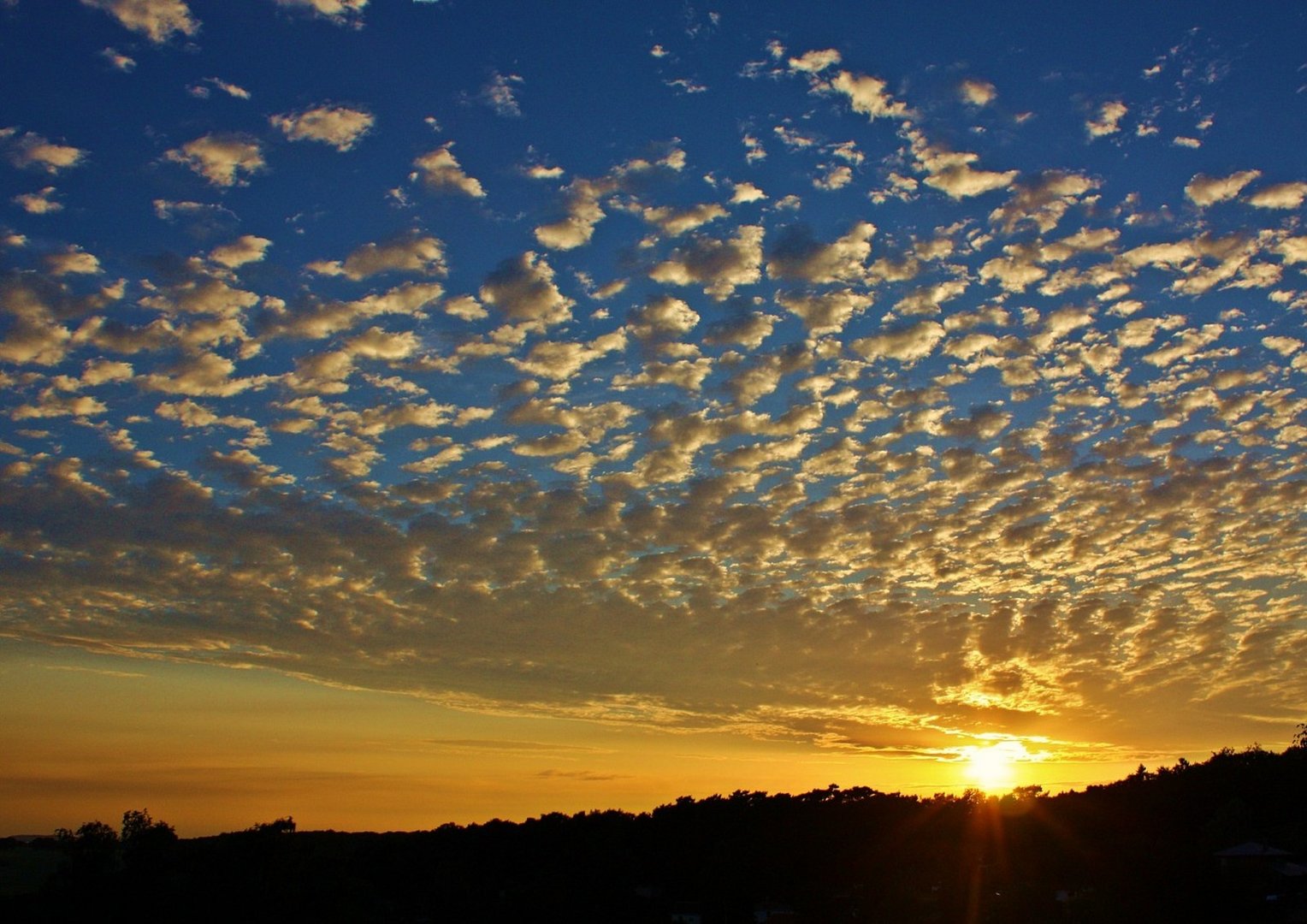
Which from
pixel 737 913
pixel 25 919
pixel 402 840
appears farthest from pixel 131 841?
pixel 737 913

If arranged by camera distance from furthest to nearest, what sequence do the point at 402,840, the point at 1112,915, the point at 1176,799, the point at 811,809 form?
1. the point at 402,840
2. the point at 811,809
3. the point at 1176,799
4. the point at 1112,915

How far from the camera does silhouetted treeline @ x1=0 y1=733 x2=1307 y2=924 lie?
197 feet

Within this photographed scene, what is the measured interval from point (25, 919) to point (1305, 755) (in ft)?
360

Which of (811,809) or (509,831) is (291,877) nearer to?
(509,831)

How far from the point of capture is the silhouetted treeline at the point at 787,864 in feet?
197


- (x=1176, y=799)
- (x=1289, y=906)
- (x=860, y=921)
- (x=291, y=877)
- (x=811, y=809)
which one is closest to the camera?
(x=1289, y=906)

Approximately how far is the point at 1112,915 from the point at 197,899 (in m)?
63.0

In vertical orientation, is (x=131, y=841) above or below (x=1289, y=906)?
below

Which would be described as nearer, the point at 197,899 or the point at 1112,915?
the point at 1112,915

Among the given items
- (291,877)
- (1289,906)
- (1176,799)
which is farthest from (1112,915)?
(291,877)

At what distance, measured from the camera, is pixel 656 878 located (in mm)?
94062

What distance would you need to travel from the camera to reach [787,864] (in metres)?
90.1

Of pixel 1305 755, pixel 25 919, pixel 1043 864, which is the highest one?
pixel 1305 755

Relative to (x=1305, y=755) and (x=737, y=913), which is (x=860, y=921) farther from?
(x=1305, y=755)
